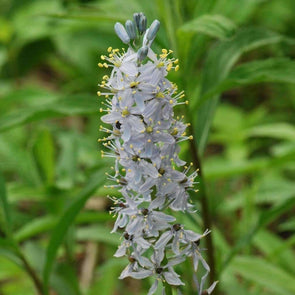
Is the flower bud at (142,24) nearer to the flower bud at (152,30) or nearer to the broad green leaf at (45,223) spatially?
the flower bud at (152,30)

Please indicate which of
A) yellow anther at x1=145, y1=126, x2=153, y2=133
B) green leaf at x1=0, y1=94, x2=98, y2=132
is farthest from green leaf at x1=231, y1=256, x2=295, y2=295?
yellow anther at x1=145, y1=126, x2=153, y2=133

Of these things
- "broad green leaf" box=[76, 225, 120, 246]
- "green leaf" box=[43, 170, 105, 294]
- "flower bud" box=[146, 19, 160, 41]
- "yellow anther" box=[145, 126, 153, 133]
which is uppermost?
"flower bud" box=[146, 19, 160, 41]

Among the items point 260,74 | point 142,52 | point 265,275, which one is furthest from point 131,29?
point 265,275

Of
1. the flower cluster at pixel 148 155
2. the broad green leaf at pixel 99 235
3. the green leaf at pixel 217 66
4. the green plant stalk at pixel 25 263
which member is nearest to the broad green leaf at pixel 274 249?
the broad green leaf at pixel 99 235

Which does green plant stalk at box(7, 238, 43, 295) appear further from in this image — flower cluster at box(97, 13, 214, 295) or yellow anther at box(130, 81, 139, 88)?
yellow anther at box(130, 81, 139, 88)

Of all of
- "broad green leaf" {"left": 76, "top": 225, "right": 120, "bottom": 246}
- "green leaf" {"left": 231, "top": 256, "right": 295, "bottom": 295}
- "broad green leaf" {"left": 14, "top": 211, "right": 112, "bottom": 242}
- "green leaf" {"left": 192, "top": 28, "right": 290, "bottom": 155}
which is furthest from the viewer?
"broad green leaf" {"left": 76, "top": 225, "right": 120, "bottom": 246}

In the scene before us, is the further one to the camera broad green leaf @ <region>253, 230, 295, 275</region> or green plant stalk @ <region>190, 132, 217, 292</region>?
broad green leaf @ <region>253, 230, 295, 275</region>

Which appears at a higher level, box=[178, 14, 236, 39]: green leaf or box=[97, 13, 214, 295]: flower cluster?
box=[178, 14, 236, 39]: green leaf

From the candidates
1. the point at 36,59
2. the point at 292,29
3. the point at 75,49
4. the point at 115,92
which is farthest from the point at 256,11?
the point at 115,92
